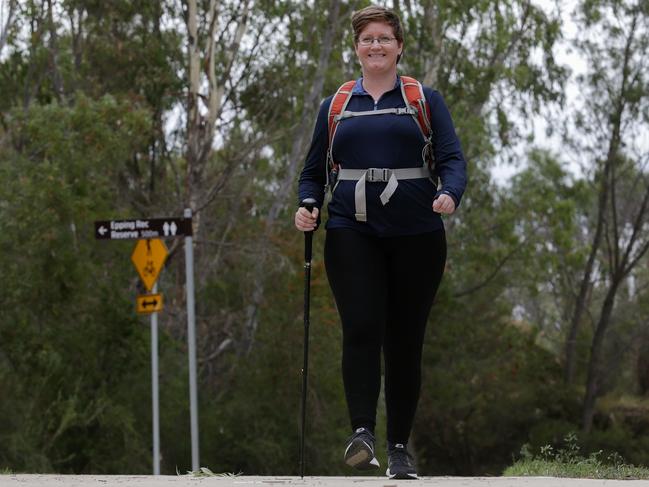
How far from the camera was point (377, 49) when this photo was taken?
20.5 ft

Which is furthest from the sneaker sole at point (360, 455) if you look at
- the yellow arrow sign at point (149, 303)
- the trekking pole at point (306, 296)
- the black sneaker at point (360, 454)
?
the yellow arrow sign at point (149, 303)

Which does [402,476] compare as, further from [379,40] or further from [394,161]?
[379,40]

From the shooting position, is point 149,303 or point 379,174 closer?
point 379,174

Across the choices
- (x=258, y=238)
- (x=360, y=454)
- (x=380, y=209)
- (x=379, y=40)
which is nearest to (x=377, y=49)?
(x=379, y=40)

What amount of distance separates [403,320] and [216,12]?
737 inches

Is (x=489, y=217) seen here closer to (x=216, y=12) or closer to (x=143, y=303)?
(x=216, y=12)

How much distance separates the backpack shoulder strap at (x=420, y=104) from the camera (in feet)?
20.3

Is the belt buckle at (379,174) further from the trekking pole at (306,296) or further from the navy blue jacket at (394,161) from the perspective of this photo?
the trekking pole at (306,296)

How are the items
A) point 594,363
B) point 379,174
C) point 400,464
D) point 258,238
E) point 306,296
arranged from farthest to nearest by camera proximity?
1. point 594,363
2. point 258,238
3. point 306,296
4. point 400,464
5. point 379,174

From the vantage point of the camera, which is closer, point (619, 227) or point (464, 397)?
point (464, 397)

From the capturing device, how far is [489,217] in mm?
35344

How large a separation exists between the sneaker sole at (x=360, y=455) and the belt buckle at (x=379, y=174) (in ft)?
3.73

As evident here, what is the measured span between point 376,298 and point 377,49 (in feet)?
3.66

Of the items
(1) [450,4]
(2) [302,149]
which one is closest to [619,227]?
(1) [450,4]
